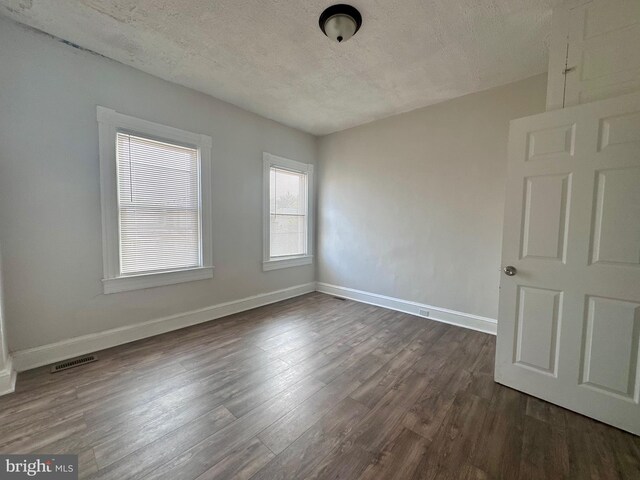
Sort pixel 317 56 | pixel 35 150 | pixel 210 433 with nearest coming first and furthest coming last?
pixel 210 433
pixel 35 150
pixel 317 56

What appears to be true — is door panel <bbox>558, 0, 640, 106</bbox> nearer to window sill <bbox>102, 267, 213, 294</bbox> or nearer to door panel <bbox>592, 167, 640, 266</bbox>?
door panel <bbox>592, 167, 640, 266</bbox>

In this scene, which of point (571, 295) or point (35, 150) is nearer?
point (571, 295)

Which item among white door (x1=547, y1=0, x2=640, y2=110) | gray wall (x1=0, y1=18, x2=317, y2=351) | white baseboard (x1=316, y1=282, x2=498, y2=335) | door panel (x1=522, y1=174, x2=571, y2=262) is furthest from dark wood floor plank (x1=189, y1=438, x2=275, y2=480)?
white door (x1=547, y1=0, x2=640, y2=110)

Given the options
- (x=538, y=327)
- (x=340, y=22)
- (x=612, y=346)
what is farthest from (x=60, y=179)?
(x=612, y=346)

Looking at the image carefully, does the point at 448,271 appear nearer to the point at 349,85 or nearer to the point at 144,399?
the point at 349,85

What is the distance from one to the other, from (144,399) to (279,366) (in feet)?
3.34

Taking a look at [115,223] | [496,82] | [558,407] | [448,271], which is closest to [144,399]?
[115,223]

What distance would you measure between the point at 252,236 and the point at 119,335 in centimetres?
190

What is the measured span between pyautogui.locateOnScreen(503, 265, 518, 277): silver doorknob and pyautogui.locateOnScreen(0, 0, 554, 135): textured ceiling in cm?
192

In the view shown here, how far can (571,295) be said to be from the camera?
1775 millimetres

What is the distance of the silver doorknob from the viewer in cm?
201

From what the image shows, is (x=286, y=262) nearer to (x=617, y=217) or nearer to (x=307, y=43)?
(x=307, y=43)

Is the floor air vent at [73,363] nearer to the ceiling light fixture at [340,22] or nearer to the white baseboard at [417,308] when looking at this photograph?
the white baseboard at [417,308]

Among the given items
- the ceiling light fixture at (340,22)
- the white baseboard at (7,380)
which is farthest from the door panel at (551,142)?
the white baseboard at (7,380)
